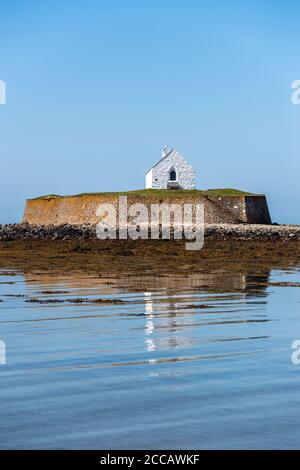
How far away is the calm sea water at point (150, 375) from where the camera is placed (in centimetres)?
525

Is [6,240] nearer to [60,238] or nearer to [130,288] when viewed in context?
[60,238]

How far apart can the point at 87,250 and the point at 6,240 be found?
11.4 metres

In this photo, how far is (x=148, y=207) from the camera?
59406 millimetres

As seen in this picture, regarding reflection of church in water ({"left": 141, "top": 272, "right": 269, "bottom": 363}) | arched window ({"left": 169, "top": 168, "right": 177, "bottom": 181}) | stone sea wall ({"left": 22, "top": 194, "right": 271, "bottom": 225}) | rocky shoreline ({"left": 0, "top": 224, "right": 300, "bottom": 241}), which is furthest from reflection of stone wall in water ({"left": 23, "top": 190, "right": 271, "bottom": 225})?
reflection of church in water ({"left": 141, "top": 272, "right": 269, "bottom": 363})

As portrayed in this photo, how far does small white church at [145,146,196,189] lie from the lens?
63.3 metres

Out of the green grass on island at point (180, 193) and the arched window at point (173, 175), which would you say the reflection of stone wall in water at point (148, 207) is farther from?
the arched window at point (173, 175)

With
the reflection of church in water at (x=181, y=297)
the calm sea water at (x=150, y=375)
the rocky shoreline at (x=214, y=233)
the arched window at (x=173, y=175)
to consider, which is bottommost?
the calm sea water at (x=150, y=375)

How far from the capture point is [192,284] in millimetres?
17469

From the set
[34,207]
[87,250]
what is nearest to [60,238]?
[87,250]

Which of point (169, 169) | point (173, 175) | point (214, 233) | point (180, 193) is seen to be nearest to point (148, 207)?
point (180, 193)

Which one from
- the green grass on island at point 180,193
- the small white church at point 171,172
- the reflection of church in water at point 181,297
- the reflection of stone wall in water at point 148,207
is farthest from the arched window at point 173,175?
the reflection of church in water at point 181,297

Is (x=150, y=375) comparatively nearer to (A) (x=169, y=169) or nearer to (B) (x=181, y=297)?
(B) (x=181, y=297)

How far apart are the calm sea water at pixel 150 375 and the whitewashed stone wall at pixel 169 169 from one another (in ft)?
164

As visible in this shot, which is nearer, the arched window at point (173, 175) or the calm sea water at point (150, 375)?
the calm sea water at point (150, 375)
